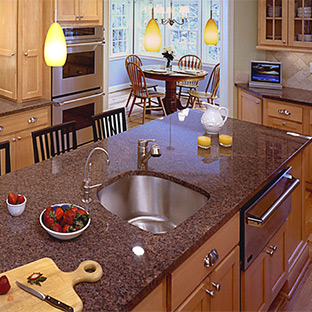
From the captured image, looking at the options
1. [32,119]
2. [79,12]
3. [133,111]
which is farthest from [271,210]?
[133,111]

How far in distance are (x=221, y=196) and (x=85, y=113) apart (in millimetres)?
3018

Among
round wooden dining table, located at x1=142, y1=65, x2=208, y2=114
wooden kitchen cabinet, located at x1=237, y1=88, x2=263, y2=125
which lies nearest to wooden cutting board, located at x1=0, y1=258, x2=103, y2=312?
wooden kitchen cabinet, located at x1=237, y1=88, x2=263, y2=125

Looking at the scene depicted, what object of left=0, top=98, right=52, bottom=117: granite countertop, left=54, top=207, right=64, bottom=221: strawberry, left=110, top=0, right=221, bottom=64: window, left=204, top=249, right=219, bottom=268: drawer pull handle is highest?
left=110, top=0, right=221, bottom=64: window

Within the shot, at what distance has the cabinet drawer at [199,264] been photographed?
1.50 metres

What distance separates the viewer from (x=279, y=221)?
7.63 feet

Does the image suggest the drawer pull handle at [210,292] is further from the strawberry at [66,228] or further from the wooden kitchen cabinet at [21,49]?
the wooden kitchen cabinet at [21,49]

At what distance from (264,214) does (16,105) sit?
275cm

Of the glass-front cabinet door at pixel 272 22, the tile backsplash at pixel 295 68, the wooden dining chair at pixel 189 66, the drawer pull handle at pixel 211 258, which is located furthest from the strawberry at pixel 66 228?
the wooden dining chair at pixel 189 66

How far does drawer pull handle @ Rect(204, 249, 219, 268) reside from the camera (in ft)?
5.49

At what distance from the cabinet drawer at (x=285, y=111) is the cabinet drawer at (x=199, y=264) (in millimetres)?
2504

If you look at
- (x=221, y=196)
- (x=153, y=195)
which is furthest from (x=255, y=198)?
(x=153, y=195)

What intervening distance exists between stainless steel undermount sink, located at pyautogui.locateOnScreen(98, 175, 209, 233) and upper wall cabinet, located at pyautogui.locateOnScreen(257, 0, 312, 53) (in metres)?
2.75

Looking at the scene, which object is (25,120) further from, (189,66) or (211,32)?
(189,66)

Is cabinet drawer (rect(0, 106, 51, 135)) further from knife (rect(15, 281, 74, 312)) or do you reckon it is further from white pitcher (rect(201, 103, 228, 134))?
knife (rect(15, 281, 74, 312))
